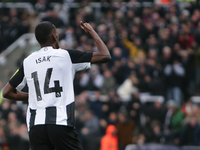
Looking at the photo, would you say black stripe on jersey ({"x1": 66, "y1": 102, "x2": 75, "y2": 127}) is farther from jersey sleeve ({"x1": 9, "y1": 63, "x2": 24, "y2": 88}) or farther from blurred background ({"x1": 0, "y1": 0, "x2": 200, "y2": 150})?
blurred background ({"x1": 0, "y1": 0, "x2": 200, "y2": 150})

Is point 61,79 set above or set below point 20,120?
above

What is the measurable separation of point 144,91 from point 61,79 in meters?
9.33

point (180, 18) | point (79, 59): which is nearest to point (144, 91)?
point (180, 18)

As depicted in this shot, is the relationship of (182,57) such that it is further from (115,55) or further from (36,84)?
(36,84)

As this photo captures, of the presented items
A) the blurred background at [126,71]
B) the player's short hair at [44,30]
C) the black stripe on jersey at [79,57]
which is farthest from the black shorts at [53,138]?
the blurred background at [126,71]

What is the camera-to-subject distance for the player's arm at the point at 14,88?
4.92 meters

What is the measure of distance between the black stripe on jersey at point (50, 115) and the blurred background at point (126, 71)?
754cm

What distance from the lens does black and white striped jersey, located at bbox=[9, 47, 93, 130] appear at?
4.62 m

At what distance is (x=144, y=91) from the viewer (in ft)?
45.3

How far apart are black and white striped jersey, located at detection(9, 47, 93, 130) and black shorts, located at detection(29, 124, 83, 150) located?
0.19ft

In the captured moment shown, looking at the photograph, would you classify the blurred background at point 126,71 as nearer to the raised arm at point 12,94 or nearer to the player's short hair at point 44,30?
the raised arm at point 12,94

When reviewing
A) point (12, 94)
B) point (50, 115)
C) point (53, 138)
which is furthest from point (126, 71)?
point (53, 138)

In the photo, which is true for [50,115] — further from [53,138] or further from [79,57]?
[79,57]

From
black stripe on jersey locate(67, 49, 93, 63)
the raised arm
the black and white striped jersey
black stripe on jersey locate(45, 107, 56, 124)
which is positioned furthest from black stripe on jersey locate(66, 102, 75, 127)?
the raised arm
